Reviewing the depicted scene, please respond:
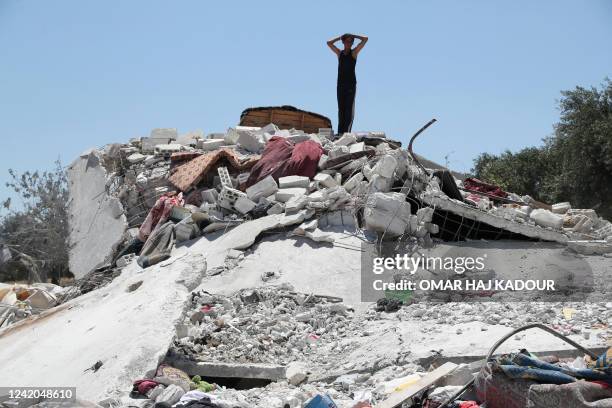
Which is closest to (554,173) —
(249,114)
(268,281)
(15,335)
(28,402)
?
(249,114)

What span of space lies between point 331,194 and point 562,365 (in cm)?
556

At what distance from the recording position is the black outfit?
12.6 meters

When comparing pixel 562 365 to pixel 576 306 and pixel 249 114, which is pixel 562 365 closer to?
Answer: pixel 576 306

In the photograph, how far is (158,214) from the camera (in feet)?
37.9

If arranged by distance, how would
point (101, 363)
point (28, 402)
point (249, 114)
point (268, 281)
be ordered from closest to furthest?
point (28, 402)
point (101, 363)
point (268, 281)
point (249, 114)

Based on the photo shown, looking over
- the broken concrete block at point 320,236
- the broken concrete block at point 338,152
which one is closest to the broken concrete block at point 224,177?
the broken concrete block at point 338,152

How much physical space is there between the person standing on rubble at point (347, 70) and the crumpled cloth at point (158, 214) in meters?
3.24

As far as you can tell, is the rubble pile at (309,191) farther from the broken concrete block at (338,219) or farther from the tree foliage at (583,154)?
the tree foliage at (583,154)

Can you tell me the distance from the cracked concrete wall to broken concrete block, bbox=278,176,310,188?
9.84 feet

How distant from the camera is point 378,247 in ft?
31.8

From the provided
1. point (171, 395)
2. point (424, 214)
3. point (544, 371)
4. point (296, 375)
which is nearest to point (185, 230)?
point (424, 214)

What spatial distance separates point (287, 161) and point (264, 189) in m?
0.85

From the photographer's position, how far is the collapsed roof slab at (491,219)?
33.4ft

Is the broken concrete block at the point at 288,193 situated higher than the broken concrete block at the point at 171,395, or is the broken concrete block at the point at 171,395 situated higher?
the broken concrete block at the point at 288,193
